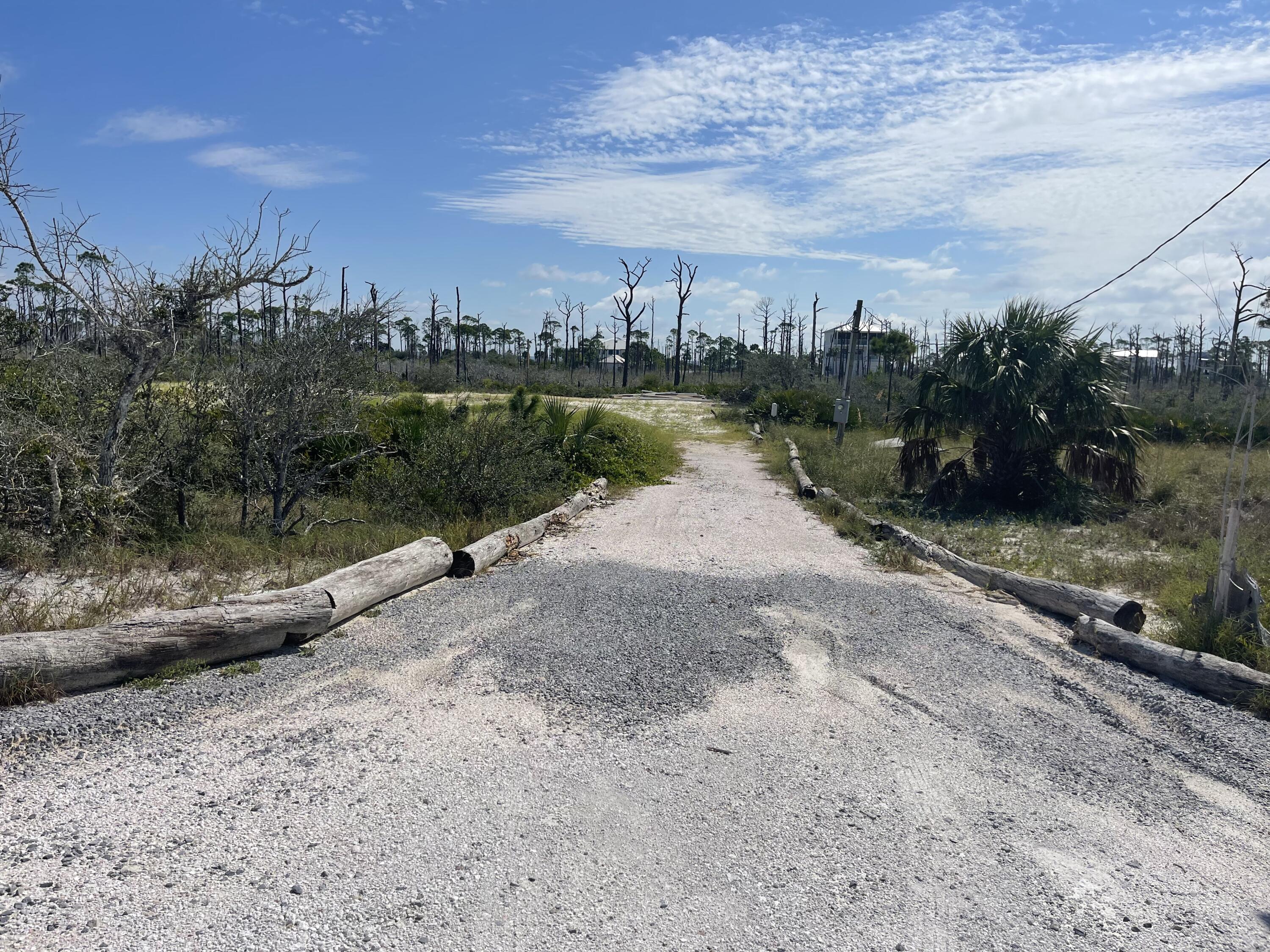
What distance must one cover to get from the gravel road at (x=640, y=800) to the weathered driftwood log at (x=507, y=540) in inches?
69.2

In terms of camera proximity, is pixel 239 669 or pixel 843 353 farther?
pixel 843 353

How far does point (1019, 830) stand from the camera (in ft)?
12.1

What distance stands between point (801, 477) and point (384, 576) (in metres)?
10.5

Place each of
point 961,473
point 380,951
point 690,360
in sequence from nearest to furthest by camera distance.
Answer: point 380,951
point 961,473
point 690,360

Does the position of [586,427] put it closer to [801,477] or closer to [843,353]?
[801,477]

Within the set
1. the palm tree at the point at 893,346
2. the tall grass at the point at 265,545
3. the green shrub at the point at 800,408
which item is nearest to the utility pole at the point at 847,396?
the green shrub at the point at 800,408

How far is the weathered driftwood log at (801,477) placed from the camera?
14609mm

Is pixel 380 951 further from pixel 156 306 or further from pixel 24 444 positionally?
pixel 156 306

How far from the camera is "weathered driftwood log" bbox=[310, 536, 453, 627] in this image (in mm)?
6316

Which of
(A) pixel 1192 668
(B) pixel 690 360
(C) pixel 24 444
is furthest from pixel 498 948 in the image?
(B) pixel 690 360

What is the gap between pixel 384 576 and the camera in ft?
22.8

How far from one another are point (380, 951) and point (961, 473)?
12.1 metres

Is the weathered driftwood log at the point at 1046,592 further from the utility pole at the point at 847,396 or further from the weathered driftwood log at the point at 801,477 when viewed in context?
the utility pole at the point at 847,396

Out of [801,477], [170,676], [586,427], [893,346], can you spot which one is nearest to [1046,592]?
[170,676]
